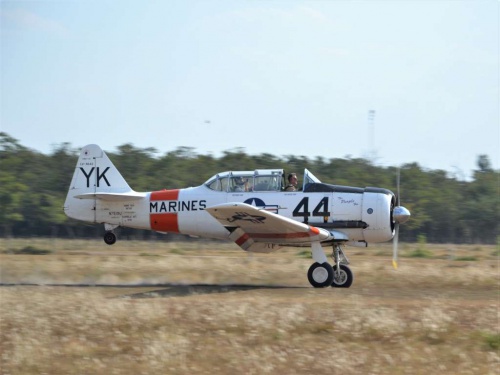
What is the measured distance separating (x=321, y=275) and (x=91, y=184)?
6.42m

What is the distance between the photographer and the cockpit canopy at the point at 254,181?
17078mm

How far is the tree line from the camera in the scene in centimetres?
4209

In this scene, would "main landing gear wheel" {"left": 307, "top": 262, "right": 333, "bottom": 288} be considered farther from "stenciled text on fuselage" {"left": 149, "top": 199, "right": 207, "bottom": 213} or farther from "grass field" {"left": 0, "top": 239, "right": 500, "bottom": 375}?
"stenciled text on fuselage" {"left": 149, "top": 199, "right": 207, "bottom": 213}

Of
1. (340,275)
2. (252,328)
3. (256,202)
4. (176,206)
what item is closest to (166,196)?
(176,206)

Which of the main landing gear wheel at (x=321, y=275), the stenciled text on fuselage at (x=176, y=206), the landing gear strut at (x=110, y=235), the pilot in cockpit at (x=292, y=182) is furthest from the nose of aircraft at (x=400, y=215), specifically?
the landing gear strut at (x=110, y=235)

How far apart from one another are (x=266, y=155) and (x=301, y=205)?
1341 inches

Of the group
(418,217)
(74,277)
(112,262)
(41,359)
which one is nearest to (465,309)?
(41,359)

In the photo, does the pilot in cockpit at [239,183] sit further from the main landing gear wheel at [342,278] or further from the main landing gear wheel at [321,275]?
the main landing gear wheel at [342,278]

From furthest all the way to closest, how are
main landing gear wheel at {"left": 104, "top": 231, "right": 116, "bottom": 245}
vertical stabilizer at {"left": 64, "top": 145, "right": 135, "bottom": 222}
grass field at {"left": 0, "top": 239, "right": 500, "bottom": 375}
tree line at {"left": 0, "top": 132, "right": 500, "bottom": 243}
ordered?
1. tree line at {"left": 0, "top": 132, "right": 500, "bottom": 243}
2. vertical stabilizer at {"left": 64, "top": 145, "right": 135, "bottom": 222}
3. main landing gear wheel at {"left": 104, "top": 231, "right": 116, "bottom": 245}
4. grass field at {"left": 0, "top": 239, "right": 500, "bottom": 375}

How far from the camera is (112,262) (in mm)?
21203

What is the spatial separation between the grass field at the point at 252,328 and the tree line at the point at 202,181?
84.1 ft

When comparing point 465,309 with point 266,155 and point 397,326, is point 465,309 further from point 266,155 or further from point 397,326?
point 266,155

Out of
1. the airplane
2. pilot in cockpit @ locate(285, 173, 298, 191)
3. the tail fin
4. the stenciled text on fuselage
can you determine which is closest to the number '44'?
the airplane

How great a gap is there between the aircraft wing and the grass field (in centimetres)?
104
